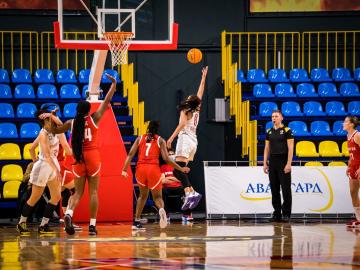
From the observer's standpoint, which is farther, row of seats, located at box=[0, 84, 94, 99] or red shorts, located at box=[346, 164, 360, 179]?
row of seats, located at box=[0, 84, 94, 99]

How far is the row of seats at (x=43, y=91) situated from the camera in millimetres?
18578

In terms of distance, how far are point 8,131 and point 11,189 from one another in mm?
1760

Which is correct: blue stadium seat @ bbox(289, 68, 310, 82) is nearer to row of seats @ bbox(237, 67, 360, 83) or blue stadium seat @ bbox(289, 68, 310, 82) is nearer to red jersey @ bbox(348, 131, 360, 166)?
row of seats @ bbox(237, 67, 360, 83)

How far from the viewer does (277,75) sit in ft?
65.7

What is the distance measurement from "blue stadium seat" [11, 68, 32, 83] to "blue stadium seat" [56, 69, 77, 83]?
69 cm

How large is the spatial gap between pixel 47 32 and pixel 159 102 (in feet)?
10.7

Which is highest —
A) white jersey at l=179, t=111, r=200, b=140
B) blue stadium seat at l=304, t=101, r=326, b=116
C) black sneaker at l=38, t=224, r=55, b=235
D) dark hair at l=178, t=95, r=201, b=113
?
blue stadium seat at l=304, t=101, r=326, b=116

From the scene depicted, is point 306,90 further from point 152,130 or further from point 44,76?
point 152,130

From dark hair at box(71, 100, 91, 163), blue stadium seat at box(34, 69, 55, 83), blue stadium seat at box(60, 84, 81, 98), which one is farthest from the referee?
blue stadium seat at box(34, 69, 55, 83)

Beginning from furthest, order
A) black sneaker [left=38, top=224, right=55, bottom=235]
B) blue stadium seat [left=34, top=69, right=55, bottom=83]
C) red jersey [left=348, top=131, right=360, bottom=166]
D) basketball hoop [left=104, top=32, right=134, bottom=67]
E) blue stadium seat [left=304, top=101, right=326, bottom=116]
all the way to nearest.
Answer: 1. blue stadium seat [left=34, top=69, right=55, bottom=83]
2. blue stadium seat [left=304, top=101, right=326, bottom=116]
3. red jersey [left=348, top=131, right=360, bottom=166]
4. basketball hoop [left=104, top=32, right=134, bottom=67]
5. black sneaker [left=38, top=224, right=55, bottom=235]

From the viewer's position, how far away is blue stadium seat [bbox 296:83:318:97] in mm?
19484

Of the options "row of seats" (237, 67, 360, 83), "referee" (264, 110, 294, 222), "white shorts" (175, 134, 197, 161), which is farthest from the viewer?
"row of seats" (237, 67, 360, 83)

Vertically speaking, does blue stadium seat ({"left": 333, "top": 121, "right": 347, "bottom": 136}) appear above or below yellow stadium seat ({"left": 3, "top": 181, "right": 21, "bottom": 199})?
above

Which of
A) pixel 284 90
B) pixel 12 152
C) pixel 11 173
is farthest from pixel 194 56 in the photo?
pixel 11 173
